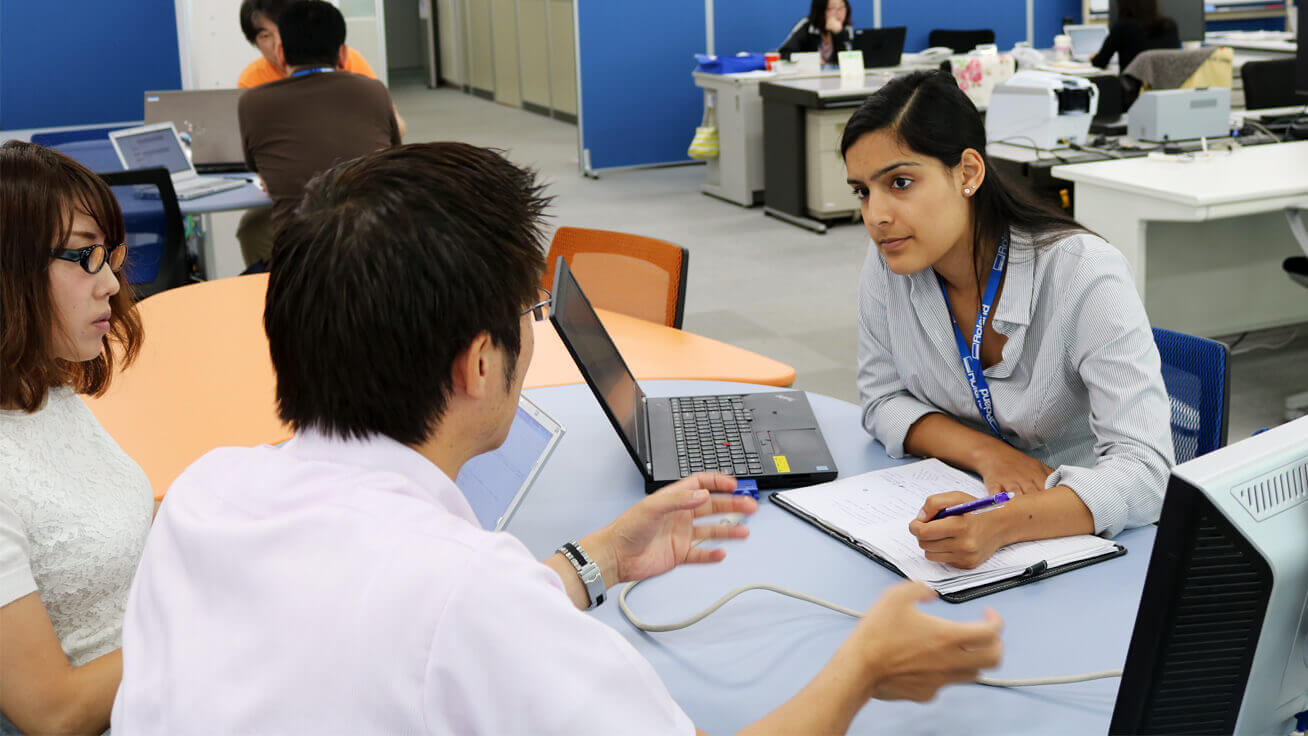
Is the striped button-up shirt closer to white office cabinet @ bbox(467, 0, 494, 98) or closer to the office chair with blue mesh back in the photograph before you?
the office chair with blue mesh back

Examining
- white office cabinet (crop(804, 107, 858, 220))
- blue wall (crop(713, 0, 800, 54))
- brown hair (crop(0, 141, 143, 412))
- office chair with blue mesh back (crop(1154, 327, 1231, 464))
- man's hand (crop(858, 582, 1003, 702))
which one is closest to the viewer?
man's hand (crop(858, 582, 1003, 702))

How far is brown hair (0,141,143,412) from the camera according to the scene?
1.29 meters

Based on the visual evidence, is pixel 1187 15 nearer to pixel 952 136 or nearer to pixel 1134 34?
pixel 1134 34

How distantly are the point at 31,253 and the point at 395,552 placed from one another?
853mm

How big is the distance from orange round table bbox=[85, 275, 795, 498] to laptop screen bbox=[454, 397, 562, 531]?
450 mm

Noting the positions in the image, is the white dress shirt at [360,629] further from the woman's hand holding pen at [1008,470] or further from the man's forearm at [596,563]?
the woman's hand holding pen at [1008,470]

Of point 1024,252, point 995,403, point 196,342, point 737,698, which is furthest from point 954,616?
point 196,342

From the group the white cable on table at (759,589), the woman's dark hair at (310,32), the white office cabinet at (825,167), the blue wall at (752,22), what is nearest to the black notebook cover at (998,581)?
the white cable on table at (759,589)

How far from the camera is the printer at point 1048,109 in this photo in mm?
4078

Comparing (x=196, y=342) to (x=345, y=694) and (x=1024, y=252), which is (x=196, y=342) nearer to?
(x=1024, y=252)

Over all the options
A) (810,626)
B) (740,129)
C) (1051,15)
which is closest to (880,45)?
(740,129)

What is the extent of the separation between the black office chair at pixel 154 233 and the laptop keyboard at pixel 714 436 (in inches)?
101

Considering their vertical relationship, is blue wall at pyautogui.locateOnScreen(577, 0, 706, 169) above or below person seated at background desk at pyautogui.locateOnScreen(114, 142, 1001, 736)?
above

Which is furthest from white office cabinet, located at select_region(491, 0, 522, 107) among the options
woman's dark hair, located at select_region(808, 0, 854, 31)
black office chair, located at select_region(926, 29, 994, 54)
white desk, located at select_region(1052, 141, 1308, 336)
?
white desk, located at select_region(1052, 141, 1308, 336)
